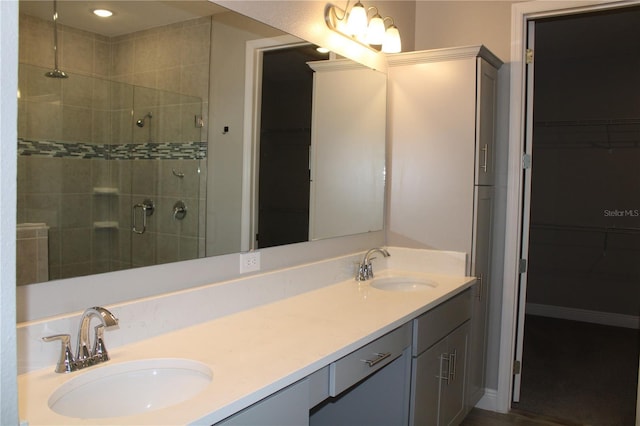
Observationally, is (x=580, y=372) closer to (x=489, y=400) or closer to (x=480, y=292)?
(x=489, y=400)

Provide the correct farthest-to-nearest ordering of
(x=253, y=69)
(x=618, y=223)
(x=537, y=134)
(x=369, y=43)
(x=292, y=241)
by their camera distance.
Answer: (x=537, y=134) < (x=618, y=223) < (x=369, y=43) < (x=292, y=241) < (x=253, y=69)

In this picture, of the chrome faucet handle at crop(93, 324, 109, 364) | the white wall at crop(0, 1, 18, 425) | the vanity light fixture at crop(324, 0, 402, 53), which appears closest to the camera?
the white wall at crop(0, 1, 18, 425)

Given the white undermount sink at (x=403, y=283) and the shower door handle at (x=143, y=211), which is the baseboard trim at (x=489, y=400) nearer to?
the white undermount sink at (x=403, y=283)

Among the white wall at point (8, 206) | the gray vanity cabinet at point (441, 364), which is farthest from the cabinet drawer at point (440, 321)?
the white wall at point (8, 206)

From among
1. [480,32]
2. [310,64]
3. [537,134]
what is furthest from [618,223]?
[310,64]

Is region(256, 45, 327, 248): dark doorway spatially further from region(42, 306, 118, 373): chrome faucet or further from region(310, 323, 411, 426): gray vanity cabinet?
region(42, 306, 118, 373): chrome faucet

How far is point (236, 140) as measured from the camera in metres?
1.89

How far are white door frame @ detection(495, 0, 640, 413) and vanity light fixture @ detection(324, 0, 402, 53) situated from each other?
2.33 ft

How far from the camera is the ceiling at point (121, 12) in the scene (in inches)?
49.5

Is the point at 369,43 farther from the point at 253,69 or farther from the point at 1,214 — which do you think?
the point at 1,214

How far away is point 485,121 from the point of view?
2748 mm

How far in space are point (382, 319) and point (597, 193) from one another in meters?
3.85

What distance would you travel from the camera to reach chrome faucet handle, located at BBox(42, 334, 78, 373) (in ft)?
4.10

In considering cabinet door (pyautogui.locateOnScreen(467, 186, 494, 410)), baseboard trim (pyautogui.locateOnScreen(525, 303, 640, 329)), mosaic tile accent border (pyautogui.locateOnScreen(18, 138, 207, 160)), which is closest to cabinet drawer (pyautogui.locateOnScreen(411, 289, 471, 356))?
cabinet door (pyautogui.locateOnScreen(467, 186, 494, 410))
